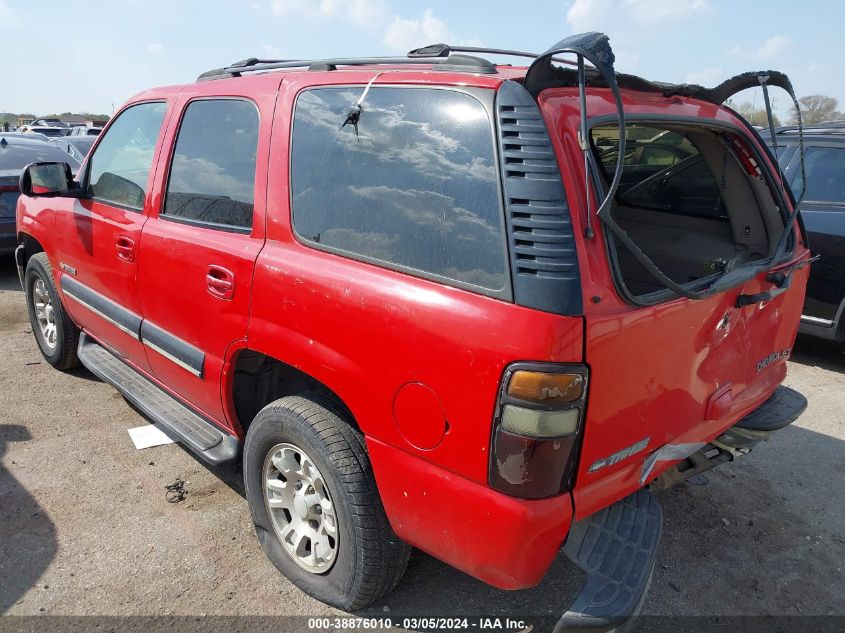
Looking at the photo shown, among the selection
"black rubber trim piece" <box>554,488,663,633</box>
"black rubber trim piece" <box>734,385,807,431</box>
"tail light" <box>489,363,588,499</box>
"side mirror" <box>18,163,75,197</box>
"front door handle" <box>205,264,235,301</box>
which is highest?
"side mirror" <box>18,163,75,197</box>

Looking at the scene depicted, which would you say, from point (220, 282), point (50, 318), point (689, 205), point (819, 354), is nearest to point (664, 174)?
point (689, 205)

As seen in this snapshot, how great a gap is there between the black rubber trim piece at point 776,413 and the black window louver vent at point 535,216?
4.57 feet

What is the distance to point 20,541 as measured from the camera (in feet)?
9.27

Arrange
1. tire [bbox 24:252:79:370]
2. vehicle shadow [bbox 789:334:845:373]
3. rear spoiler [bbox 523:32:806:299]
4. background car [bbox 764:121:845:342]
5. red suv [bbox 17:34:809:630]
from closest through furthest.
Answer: rear spoiler [bbox 523:32:806:299] < red suv [bbox 17:34:809:630] < tire [bbox 24:252:79:370] < background car [bbox 764:121:845:342] < vehicle shadow [bbox 789:334:845:373]

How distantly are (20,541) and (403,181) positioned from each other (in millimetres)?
2355

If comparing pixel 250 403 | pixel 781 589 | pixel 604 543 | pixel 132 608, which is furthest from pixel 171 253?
pixel 781 589

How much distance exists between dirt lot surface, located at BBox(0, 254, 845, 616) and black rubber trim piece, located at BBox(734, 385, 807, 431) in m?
0.68

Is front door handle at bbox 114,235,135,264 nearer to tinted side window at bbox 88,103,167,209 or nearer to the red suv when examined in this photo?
the red suv

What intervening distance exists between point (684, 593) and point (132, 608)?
2210 millimetres

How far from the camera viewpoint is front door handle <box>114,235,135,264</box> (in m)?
3.19

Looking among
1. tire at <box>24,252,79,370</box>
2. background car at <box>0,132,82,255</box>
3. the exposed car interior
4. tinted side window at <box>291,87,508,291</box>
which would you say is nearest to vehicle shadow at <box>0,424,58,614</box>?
tire at <box>24,252,79,370</box>

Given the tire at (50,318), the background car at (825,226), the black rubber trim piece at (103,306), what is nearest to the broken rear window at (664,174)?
the background car at (825,226)

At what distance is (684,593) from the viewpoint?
104 inches

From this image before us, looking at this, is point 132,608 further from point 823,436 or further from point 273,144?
point 823,436
